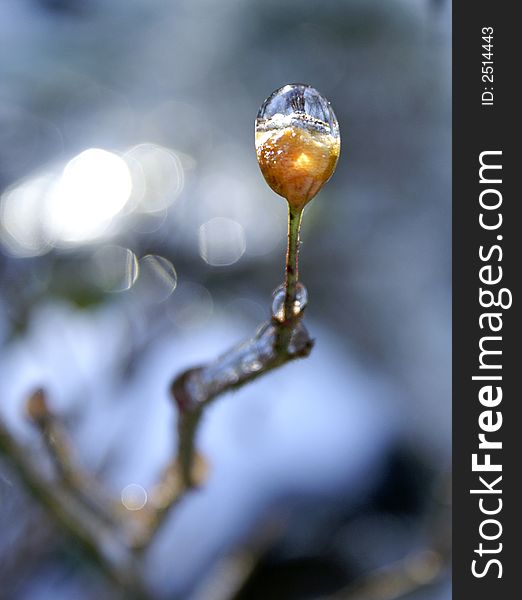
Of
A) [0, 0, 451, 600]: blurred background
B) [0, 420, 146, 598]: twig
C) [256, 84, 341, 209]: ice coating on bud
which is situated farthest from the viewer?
[0, 0, 451, 600]: blurred background

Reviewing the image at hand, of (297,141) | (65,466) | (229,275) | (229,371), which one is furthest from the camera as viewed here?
(229,275)

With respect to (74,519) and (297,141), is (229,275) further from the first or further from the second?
(297,141)

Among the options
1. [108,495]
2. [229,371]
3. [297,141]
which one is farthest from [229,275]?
[297,141]

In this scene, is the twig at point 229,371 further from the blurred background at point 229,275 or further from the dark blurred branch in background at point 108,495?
the blurred background at point 229,275

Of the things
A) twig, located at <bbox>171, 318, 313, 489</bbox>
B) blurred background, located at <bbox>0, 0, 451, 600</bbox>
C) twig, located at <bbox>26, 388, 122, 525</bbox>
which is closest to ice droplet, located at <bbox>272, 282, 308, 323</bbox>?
twig, located at <bbox>171, 318, 313, 489</bbox>

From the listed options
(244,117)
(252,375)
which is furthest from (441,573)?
(244,117)

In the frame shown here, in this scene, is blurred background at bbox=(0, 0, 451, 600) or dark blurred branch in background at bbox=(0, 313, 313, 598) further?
blurred background at bbox=(0, 0, 451, 600)

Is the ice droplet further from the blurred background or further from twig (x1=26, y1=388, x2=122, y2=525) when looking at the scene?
the blurred background
